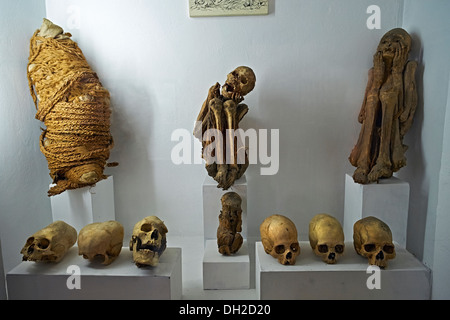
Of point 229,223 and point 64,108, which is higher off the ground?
point 64,108

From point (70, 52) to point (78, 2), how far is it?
32 centimetres

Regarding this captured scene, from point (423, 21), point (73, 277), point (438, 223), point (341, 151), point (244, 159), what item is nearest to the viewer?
point (73, 277)

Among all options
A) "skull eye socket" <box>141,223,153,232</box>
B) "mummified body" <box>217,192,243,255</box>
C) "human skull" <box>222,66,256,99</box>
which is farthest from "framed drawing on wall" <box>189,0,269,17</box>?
"skull eye socket" <box>141,223,153,232</box>

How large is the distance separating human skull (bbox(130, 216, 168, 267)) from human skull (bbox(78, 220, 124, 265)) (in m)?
0.08

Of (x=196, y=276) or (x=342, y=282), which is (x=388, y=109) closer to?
(x=342, y=282)

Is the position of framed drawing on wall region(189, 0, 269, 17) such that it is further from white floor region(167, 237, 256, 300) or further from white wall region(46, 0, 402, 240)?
white floor region(167, 237, 256, 300)

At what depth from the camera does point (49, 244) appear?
54.6 inches

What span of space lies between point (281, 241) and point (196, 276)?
2.00ft

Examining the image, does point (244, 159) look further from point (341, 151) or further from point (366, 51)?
point (366, 51)

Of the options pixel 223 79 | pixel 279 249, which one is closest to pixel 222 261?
pixel 279 249

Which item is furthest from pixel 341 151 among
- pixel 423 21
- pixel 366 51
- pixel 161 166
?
pixel 161 166

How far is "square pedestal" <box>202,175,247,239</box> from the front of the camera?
1.82 meters

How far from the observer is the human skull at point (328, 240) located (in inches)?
55.2

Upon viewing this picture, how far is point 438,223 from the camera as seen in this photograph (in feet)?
4.83
